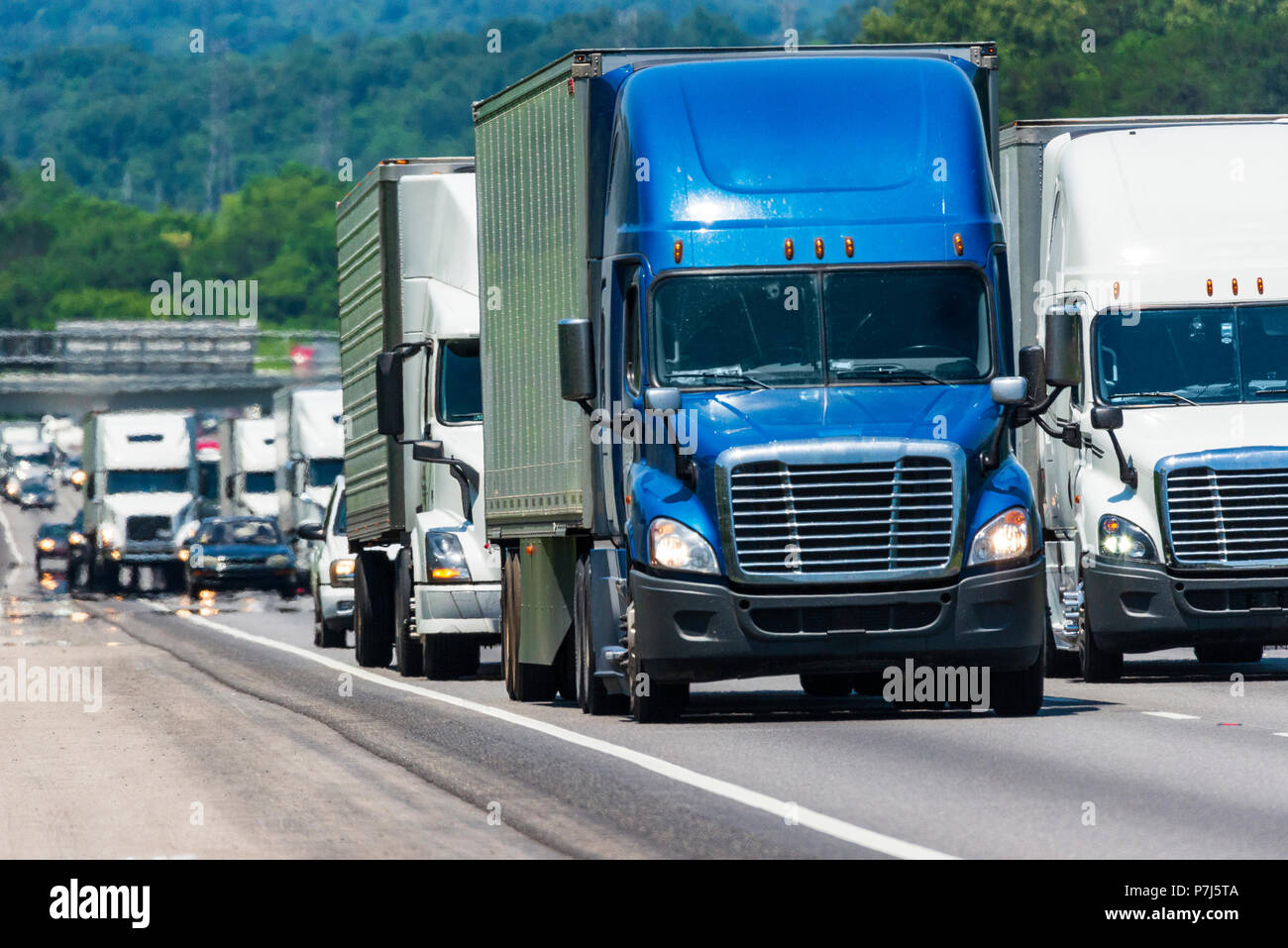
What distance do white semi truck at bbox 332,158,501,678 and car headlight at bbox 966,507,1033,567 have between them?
22.2 ft

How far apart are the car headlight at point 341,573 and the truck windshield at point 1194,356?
38.6 ft

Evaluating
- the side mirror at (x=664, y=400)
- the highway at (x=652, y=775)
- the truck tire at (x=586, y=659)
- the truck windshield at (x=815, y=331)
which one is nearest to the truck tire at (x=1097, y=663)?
the highway at (x=652, y=775)

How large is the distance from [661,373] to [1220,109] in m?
122

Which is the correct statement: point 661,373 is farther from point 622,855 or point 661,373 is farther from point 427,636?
point 427,636

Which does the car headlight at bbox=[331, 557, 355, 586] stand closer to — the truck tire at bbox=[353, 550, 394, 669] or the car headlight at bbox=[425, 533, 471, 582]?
the truck tire at bbox=[353, 550, 394, 669]

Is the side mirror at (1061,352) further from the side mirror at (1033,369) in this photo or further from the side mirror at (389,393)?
the side mirror at (389,393)

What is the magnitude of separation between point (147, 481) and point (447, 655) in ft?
117

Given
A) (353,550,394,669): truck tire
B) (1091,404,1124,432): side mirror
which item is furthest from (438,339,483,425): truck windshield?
(1091,404,1124,432): side mirror

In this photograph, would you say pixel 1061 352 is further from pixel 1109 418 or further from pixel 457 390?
pixel 457 390

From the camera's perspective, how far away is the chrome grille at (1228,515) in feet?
66.0

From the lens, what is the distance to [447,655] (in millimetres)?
24062

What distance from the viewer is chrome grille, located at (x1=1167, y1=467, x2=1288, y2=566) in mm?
20109

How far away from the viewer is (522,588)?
20078 millimetres

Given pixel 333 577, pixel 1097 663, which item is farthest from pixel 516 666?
pixel 333 577
